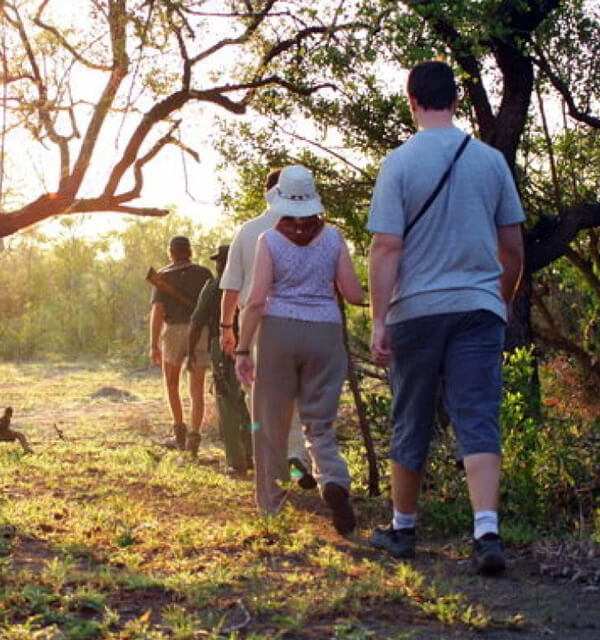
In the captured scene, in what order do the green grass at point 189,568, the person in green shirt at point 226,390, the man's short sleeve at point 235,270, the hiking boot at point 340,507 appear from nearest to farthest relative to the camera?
the green grass at point 189,568 → the hiking boot at point 340,507 → the man's short sleeve at point 235,270 → the person in green shirt at point 226,390

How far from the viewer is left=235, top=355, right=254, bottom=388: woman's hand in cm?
653

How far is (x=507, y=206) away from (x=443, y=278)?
0.47 m

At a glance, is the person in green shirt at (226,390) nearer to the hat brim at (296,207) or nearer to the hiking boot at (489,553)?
the hat brim at (296,207)

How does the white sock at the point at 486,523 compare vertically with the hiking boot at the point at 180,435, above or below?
above

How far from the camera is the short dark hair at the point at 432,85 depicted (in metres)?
5.42

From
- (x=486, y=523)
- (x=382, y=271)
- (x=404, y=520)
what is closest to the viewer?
(x=486, y=523)

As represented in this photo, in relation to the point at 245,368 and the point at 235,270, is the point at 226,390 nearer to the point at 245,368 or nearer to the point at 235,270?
the point at 235,270

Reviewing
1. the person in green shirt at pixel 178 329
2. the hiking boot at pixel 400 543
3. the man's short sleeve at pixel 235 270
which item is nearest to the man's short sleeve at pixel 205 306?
the person in green shirt at pixel 178 329

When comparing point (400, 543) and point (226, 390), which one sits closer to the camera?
point (400, 543)

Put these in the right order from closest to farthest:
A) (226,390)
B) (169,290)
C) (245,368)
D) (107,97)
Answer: (245,368), (226,390), (107,97), (169,290)

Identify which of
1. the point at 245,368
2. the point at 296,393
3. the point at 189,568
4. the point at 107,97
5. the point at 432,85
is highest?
the point at 107,97

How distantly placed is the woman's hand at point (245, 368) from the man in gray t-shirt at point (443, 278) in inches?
45.7

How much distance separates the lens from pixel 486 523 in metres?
5.18

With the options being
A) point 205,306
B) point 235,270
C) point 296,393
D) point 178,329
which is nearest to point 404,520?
point 296,393
